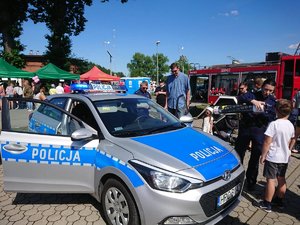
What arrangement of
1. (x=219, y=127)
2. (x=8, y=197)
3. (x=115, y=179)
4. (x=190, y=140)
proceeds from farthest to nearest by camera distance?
(x=219, y=127), (x=8, y=197), (x=190, y=140), (x=115, y=179)

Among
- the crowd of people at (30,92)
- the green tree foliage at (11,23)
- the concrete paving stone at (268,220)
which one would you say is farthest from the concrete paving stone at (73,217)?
the green tree foliage at (11,23)

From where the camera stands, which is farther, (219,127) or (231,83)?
(231,83)

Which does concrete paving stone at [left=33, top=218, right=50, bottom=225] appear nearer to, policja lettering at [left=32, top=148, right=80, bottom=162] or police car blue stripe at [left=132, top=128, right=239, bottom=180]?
policja lettering at [left=32, top=148, right=80, bottom=162]

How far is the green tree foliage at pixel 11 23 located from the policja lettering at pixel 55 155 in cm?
2701

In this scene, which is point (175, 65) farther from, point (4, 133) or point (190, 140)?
point (4, 133)

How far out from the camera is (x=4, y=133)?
3479 mm

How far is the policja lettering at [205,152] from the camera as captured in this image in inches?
113

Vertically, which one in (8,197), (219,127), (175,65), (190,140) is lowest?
(8,197)

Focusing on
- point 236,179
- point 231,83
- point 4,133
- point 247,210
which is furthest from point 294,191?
point 231,83

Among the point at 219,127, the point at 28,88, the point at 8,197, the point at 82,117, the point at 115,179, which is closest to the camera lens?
the point at 115,179

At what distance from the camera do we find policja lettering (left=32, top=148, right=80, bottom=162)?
3.25m

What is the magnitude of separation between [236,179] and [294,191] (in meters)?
2.00

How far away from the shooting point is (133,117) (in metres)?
3.73

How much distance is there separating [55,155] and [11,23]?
99.1 feet
